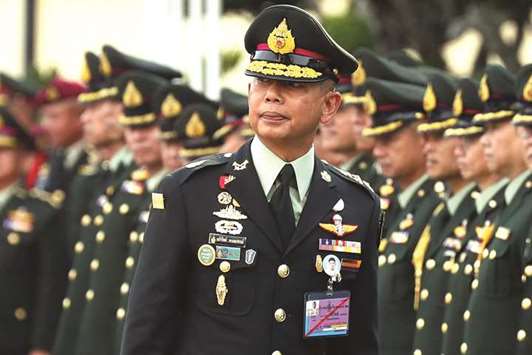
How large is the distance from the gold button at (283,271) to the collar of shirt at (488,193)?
10.2 feet

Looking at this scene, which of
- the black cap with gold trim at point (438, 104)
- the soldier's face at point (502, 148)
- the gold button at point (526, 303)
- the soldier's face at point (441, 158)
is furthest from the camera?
the black cap with gold trim at point (438, 104)

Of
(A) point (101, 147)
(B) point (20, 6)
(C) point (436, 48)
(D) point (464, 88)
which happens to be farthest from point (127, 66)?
(B) point (20, 6)

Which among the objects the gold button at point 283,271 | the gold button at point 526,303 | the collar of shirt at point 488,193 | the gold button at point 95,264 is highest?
the collar of shirt at point 488,193

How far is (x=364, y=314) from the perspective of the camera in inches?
251

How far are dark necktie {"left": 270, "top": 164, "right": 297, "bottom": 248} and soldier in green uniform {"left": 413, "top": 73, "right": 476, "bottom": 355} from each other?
325 centimetres

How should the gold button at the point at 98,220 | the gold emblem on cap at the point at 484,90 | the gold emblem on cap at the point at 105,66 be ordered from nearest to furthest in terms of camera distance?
the gold emblem on cap at the point at 484,90 → the gold button at the point at 98,220 → the gold emblem on cap at the point at 105,66

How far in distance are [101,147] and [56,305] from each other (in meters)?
1.87

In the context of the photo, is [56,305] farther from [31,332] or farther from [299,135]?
[299,135]

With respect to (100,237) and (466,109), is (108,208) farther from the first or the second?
(466,109)

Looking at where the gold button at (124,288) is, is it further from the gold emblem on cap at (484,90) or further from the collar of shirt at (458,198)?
the gold emblem on cap at (484,90)

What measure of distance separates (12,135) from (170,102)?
3.48 ft

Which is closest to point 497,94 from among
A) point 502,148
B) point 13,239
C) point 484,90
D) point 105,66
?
point 484,90

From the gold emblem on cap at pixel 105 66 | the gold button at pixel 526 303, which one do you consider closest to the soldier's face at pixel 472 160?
the gold button at pixel 526 303

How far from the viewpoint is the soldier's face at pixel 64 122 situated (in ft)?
49.9
